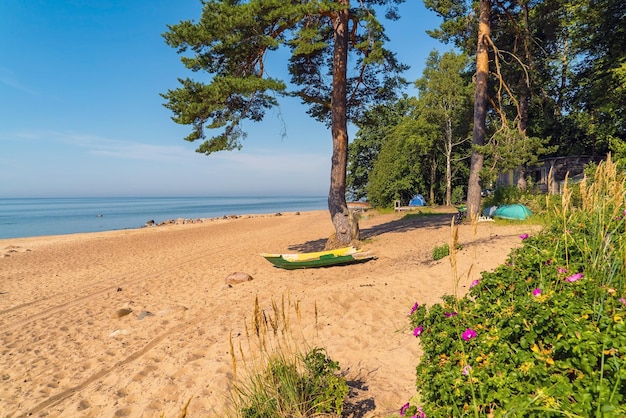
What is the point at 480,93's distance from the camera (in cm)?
1266

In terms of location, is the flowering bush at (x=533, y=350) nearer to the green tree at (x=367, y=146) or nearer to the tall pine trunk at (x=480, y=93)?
the tall pine trunk at (x=480, y=93)

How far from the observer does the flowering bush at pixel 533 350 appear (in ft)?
5.10

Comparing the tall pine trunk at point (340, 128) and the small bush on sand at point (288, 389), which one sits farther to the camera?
the tall pine trunk at point (340, 128)

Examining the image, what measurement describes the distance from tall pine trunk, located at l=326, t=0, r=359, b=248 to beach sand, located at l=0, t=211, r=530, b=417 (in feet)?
5.37

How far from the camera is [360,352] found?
3904 millimetres

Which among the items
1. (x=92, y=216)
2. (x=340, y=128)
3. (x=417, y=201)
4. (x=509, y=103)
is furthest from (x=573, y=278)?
(x=92, y=216)

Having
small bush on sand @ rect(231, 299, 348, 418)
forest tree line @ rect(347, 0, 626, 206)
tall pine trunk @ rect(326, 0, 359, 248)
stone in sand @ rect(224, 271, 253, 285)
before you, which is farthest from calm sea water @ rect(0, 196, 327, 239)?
small bush on sand @ rect(231, 299, 348, 418)

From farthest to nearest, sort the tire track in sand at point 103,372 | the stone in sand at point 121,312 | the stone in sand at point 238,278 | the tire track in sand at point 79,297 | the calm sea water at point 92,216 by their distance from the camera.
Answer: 1. the calm sea water at point 92,216
2. the stone in sand at point 238,278
3. the tire track in sand at point 79,297
4. the stone in sand at point 121,312
5. the tire track in sand at point 103,372

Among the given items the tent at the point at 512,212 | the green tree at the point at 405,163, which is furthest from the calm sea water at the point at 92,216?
the tent at the point at 512,212

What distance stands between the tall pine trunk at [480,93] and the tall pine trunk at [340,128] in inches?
204

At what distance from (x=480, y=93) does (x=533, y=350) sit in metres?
13.2

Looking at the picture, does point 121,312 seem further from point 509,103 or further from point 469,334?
point 509,103

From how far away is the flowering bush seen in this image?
61.2 inches

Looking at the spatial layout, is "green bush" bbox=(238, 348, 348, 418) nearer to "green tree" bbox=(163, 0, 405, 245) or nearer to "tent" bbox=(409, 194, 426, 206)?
"green tree" bbox=(163, 0, 405, 245)
